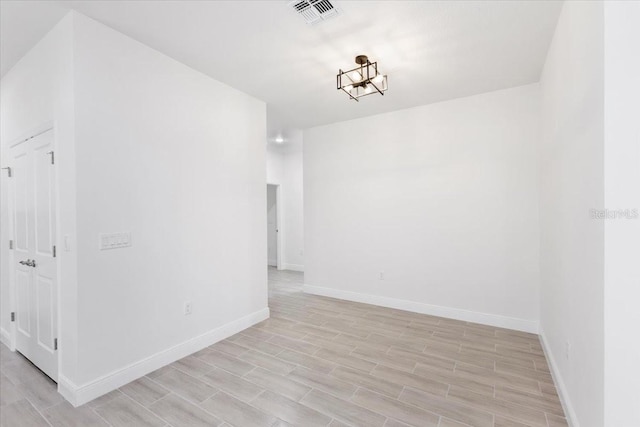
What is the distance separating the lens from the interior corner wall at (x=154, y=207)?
A: 7.12 feet

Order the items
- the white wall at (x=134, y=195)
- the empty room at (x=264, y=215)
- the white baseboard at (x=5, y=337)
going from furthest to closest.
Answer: the white baseboard at (x=5, y=337), the white wall at (x=134, y=195), the empty room at (x=264, y=215)

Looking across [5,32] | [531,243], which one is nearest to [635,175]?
[531,243]

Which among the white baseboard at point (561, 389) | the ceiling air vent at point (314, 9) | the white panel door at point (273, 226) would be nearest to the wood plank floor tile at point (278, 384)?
the white baseboard at point (561, 389)

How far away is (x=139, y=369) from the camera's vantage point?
2430 millimetres

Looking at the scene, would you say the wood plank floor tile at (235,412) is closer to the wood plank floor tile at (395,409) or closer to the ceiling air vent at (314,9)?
the wood plank floor tile at (395,409)

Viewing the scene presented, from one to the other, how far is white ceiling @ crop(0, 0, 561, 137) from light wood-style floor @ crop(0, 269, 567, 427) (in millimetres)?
2938

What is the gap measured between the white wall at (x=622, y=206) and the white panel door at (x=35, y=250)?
143 inches

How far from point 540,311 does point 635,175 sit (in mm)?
2656

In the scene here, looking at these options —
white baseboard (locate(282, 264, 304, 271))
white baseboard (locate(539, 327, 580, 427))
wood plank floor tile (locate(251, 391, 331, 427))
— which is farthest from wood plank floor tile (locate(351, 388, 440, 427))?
white baseboard (locate(282, 264, 304, 271))

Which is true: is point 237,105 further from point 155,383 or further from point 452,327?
point 452,327

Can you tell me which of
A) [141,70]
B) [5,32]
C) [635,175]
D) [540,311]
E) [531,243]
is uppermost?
[5,32]

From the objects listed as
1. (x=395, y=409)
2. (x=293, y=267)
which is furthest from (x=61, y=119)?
(x=293, y=267)

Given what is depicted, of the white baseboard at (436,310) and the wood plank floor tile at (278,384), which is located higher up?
the white baseboard at (436,310)

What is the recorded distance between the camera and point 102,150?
7.36 ft
